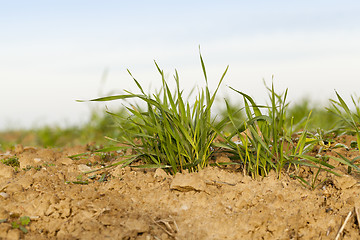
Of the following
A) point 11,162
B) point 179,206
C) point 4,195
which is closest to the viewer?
point 179,206

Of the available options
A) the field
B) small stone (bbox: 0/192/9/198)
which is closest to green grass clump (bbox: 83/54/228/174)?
the field

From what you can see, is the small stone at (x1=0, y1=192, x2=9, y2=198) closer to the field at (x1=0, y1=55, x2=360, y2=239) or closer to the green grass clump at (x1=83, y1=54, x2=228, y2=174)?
the field at (x1=0, y1=55, x2=360, y2=239)

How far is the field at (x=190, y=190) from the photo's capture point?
227 centimetres

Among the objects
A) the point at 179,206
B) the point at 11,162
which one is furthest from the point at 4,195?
the point at 179,206

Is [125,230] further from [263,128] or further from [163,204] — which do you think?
[263,128]

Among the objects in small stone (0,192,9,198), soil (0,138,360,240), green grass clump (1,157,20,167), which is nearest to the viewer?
soil (0,138,360,240)

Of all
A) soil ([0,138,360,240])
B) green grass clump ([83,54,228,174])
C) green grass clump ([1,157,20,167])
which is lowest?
green grass clump ([1,157,20,167])

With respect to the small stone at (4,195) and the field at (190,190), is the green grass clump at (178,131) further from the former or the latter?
the small stone at (4,195)

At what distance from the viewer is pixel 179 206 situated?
2377 mm

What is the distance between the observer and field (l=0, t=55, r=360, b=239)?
7.44 feet

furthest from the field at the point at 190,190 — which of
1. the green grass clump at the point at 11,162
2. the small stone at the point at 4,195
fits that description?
the green grass clump at the point at 11,162

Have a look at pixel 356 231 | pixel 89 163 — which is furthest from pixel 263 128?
pixel 89 163

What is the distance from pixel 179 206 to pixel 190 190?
5.5 inches

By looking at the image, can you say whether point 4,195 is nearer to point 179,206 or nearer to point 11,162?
point 11,162
